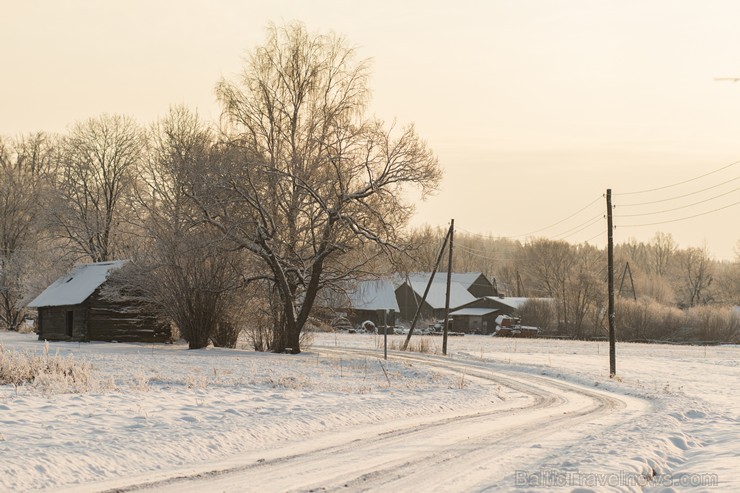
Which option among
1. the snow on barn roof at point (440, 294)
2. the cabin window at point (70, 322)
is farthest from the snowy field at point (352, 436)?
the snow on barn roof at point (440, 294)

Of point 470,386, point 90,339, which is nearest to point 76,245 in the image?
point 90,339

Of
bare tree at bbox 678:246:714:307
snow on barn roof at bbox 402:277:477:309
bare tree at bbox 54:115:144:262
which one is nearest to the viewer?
bare tree at bbox 54:115:144:262

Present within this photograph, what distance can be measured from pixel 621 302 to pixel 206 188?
179 ft

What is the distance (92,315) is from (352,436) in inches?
1371

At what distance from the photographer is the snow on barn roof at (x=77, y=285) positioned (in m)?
45.2

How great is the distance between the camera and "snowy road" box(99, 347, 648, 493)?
31.4 ft

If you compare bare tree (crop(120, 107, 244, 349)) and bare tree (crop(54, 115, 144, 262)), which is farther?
bare tree (crop(54, 115, 144, 262))

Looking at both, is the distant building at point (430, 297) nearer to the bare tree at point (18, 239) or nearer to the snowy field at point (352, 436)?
the bare tree at point (18, 239)

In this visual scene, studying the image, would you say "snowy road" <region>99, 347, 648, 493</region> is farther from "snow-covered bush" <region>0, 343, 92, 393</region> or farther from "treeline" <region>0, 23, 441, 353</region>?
"treeline" <region>0, 23, 441, 353</region>

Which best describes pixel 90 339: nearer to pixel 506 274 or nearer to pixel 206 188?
pixel 206 188

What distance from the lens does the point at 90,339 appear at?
4472 centimetres

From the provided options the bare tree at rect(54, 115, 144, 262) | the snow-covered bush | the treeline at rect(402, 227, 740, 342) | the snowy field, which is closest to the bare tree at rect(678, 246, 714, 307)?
the treeline at rect(402, 227, 740, 342)

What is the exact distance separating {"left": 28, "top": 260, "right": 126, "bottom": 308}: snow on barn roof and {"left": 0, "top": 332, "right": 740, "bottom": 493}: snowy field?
872 inches

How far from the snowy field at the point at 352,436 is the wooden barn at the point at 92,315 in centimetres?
2172
